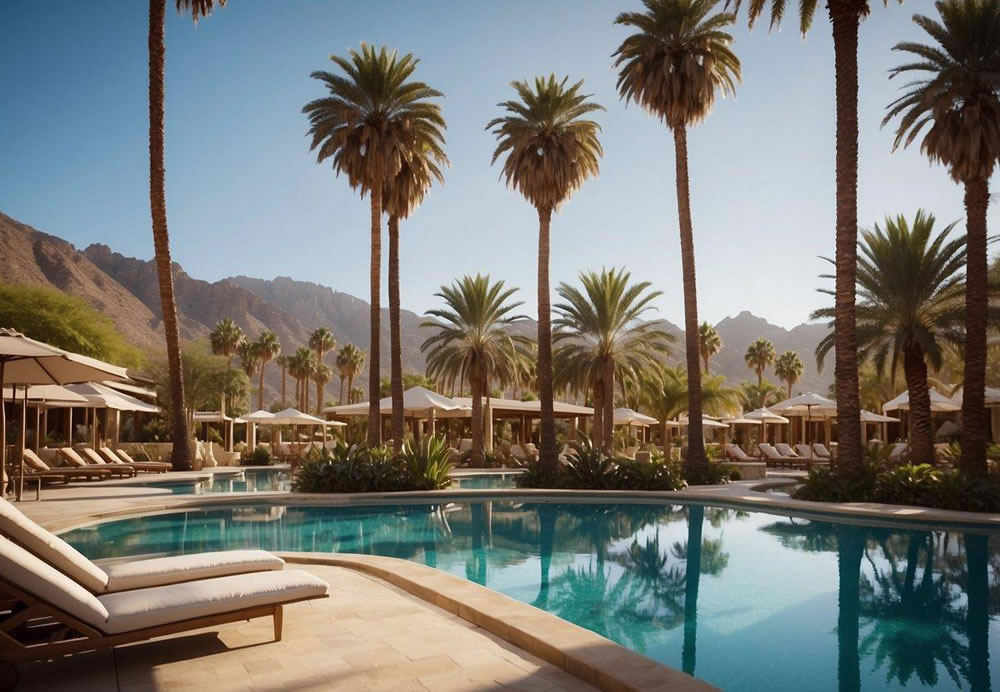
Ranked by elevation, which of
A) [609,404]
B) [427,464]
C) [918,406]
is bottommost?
[427,464]

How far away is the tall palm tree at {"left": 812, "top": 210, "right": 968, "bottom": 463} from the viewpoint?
71.1ft

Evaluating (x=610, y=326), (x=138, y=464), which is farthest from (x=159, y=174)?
(x=610, y=326)

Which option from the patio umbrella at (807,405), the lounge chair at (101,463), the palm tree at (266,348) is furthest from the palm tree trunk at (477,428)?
the palm tree at (266,348)

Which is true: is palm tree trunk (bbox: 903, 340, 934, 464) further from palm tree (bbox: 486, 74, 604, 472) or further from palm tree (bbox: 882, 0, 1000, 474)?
palm tree (bbox: 486, 74, 604, 472)

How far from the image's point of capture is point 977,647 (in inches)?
252

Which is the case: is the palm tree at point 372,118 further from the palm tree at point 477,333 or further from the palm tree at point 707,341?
the palm tree at point 707,341

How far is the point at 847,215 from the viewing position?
15.6 metres

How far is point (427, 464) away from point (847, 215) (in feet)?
35.9

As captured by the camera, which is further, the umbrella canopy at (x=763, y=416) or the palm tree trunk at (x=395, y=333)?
the umbrella canopy at (x=763, y=416)

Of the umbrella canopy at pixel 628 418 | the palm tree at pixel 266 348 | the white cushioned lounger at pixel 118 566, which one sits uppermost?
the palm tree at pixel 266 348

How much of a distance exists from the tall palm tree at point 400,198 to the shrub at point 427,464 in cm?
457

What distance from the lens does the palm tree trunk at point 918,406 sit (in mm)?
20864

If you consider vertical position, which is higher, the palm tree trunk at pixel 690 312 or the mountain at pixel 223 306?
the mountain at pixel 223 306

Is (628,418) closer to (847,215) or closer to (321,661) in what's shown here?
(847,215)
